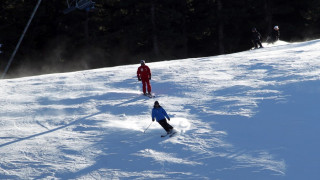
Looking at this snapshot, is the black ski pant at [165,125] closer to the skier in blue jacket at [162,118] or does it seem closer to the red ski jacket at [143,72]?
the skier in blue jacket at [162,118]

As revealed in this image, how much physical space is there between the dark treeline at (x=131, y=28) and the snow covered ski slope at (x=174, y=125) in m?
18.9

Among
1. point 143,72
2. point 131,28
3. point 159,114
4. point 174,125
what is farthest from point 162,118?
point 131,28

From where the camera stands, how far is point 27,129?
42.4 feet

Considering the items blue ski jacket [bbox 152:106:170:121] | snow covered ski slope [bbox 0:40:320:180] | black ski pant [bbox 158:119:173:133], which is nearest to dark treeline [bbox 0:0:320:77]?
snow covered ski slope [bbox 0:40:320:180]

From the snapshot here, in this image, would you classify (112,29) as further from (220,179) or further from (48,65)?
(220,179)

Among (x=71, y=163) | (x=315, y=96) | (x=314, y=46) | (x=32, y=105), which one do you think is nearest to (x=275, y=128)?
(x=315, y=96)

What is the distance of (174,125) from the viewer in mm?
12648

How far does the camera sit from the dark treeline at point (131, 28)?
37.7 metres

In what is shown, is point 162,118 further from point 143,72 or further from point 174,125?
point 143,72

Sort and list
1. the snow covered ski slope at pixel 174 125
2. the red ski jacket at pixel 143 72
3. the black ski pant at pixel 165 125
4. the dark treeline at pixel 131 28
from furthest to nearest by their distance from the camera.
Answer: the dark treeline at pixel 131 28, the red ski jacket at pixel 143 72, the black ski pant at pixel 165 125, the snow covered ski slope at pixel 174 125

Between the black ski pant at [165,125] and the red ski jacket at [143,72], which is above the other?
the red ski jacket at [143,72]

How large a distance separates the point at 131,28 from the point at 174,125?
1056 inches

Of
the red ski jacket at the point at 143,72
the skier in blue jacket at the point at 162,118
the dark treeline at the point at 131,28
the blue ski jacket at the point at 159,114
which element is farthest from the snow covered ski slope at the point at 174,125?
the dark treeline at the point at 131,28

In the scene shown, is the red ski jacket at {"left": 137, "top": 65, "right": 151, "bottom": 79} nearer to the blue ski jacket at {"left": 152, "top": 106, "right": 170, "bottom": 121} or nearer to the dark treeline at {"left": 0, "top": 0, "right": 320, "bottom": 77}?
the blue ski jacket at {"left": 152, "top": 106, "right": 170, "bottom": 121}
